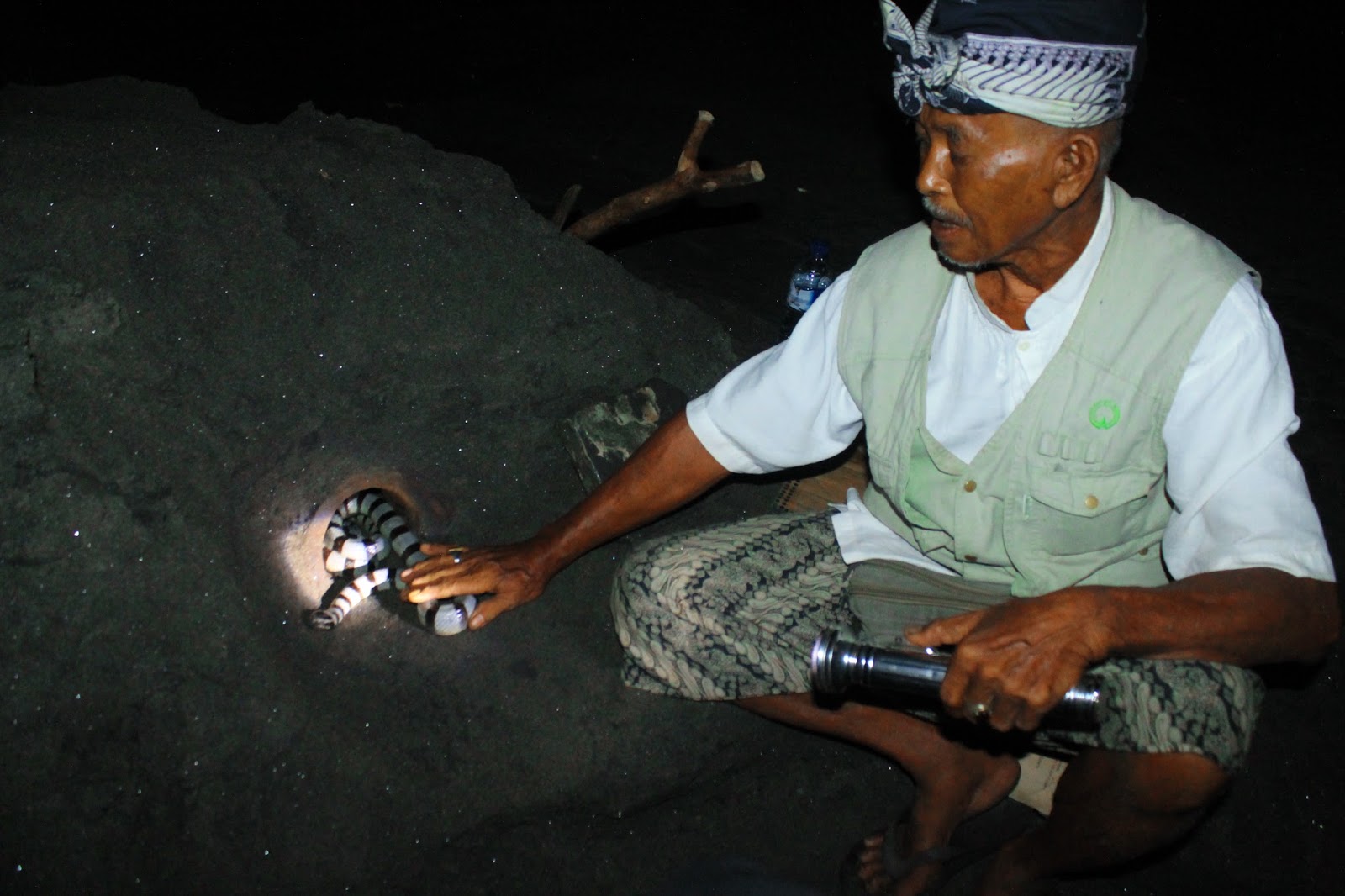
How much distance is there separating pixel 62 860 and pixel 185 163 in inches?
62.5

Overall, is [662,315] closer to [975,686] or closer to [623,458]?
[623,458]

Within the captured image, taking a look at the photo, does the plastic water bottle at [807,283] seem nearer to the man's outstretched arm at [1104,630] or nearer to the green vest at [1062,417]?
the green vest at [1062,417]

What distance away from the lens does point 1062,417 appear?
2.00 metres

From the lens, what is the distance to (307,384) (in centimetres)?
263

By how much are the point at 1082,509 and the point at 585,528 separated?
1.07 metres

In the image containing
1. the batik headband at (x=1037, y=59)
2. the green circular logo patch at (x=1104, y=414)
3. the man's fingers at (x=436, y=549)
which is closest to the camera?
the batik headband at (x=1037, y=59)

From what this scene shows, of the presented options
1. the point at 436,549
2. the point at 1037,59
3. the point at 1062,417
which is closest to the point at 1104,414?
the point at 1062,417

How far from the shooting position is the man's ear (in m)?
1.90

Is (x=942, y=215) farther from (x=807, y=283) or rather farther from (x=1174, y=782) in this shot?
(x=807, y=283)

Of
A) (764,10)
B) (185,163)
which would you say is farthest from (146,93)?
(764,10)

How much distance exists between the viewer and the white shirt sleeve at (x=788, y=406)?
2.25 meters

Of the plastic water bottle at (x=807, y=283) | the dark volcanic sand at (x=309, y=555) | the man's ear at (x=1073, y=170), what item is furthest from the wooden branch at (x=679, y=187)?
the man's ear at (x=1073, y=170)

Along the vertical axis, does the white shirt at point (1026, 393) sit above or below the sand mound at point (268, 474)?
above

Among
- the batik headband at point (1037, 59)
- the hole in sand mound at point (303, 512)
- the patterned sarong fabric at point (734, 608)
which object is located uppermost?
the batik headband at point (1037, 59)
